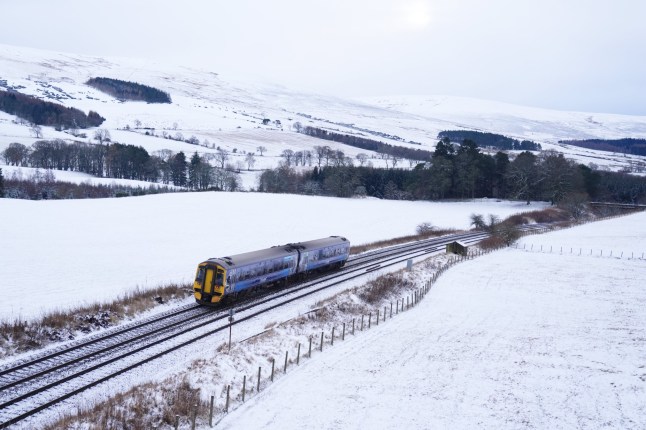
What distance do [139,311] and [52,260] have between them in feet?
57.0

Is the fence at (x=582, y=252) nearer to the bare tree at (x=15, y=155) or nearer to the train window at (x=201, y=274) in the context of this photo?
the train window at (x=201, y=274)

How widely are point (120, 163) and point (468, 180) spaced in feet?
288

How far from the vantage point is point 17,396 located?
16.7 metres

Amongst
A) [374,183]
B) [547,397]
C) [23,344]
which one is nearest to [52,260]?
[23,344]

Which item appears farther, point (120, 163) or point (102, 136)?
point (102, 136)

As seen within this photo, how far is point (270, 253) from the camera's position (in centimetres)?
3403

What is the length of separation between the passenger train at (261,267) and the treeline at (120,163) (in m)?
82.8

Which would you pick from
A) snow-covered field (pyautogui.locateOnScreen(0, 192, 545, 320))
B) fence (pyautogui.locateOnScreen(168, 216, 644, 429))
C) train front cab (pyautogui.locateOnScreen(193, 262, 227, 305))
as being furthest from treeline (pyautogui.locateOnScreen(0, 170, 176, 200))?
fence (pyautogui.locateOnScreen(168, 216, 644, 429))

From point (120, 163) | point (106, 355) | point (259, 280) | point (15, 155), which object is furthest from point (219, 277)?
point (15, 155)

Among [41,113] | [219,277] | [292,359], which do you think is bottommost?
[292,359]

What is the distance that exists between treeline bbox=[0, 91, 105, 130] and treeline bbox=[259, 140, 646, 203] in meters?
112

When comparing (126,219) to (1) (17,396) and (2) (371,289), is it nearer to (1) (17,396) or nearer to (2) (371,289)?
(2) (371,289)

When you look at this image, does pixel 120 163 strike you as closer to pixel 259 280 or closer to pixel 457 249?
pixel 457 249

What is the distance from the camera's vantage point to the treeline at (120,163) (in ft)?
408
